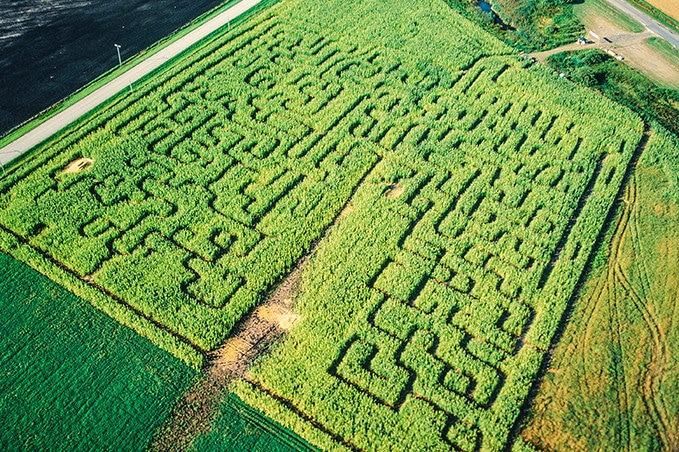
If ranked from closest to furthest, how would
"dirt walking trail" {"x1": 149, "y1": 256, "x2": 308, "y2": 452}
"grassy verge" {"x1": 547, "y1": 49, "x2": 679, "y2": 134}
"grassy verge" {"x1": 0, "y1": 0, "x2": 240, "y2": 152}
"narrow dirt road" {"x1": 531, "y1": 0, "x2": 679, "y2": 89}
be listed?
"dirt walking trail" {"x1": 149, "y1": 256, "x2": 308, "y2": 452}
"grassy verge" {"x1": 0, "y1": 0, "x2": 240, "y2": 152}
"grassy verge" {"x1": 547, "y1": 49, "x2": 679, "y2": 134}
"narrow dirt road" {"x1": 531, "y1": 0, "x2": 679, "y2": 89}

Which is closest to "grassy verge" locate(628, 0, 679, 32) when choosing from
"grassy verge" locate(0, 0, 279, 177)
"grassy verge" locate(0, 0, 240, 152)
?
"grassy verge" locate(0, 0, 279, 177)

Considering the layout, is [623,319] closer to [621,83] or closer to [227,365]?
[227,365]

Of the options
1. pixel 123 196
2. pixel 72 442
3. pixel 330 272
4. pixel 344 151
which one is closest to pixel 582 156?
pixel 344 151

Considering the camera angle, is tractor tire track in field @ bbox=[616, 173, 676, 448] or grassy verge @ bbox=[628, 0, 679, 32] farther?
grassy verge @ bbox=[628, 0, 679, 32]

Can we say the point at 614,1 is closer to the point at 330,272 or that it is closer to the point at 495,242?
the point at 495,242

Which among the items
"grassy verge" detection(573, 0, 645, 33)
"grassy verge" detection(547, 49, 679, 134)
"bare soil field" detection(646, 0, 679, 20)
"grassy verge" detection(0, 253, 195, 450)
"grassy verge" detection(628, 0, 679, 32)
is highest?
"bare soil field" detection(646, 0, 679, 20)

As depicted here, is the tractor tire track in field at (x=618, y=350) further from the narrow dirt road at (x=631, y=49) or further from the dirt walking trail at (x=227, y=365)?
the narrow dirt road at (x=631, y=49)

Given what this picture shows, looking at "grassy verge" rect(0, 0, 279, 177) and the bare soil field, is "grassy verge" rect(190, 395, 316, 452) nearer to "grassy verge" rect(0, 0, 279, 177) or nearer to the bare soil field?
"grassy verge" rect(0, 0, 279, 177)
